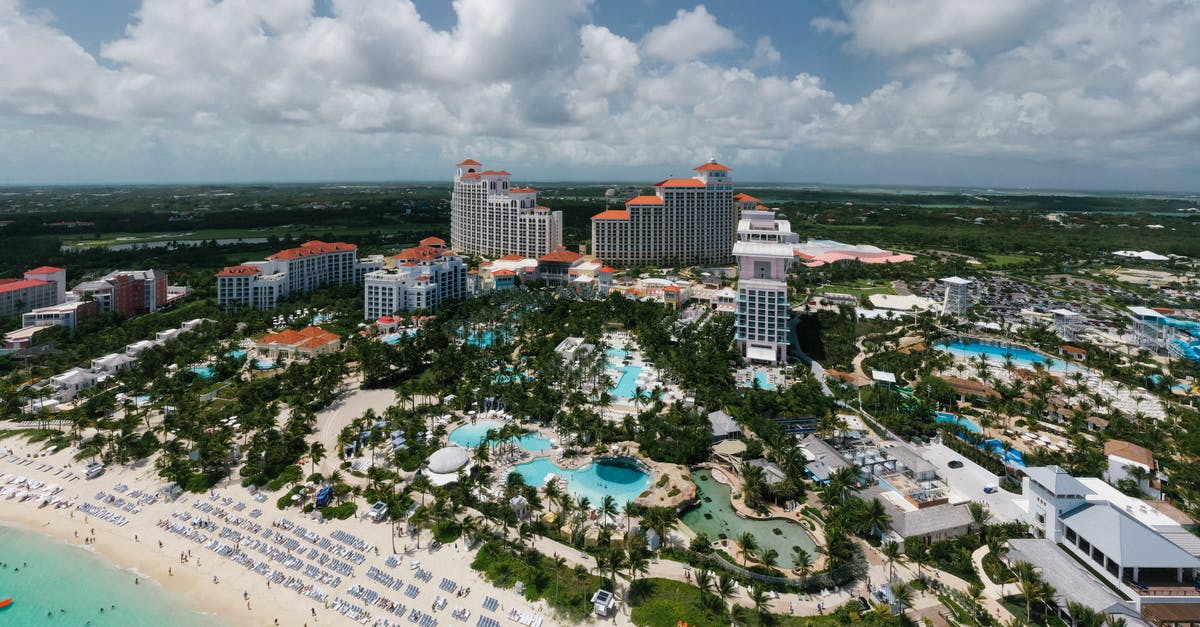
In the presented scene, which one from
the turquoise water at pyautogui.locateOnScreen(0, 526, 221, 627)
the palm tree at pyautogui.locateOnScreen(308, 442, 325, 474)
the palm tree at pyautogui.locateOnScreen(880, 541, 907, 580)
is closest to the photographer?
the turquoise water at pyautogui.locateOnScreen(0, 526, 221, 627)

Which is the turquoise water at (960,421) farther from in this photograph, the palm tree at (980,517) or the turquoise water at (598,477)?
the turquoise water at (598,477)

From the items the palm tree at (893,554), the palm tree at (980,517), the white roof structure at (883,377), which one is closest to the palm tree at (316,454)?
the palm tree at (893,554)

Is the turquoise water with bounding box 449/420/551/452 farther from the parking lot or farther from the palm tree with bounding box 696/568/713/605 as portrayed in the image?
the parking lot

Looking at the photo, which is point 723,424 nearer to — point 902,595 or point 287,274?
point 902,595

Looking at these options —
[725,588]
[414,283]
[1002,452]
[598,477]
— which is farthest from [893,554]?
[414,283]

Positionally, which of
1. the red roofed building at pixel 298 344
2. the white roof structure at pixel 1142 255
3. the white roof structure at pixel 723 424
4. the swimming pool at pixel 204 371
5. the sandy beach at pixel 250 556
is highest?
the white roof structure at pixel 1142 255

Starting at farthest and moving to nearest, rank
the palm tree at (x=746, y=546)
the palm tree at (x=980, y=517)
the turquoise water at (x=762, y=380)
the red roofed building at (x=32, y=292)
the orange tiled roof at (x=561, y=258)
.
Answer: the orange tiled roof at (x=561, y=258) < the red roofed building at (x=32, y=292) < the turquoise water at (x=762, y=380) < the palm tree at (x=980, y=517) < the palm tree at (x=746, y=546)

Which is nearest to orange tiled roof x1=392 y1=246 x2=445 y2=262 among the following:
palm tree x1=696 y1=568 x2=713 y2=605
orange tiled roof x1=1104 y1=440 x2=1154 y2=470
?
palm tree x1=696 y1=568 x2=713 y2=605
